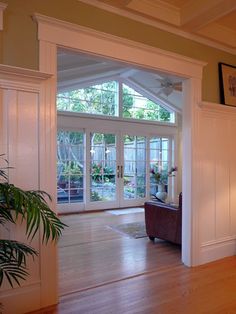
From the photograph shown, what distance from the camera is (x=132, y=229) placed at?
16.4ft

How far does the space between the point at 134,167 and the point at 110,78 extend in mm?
2333

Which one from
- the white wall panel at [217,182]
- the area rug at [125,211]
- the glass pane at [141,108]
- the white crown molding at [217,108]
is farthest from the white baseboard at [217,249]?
the glass pane at [141,108]

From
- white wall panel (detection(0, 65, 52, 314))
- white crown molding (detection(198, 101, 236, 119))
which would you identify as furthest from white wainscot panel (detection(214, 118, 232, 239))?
white wall panel (detection(0, 65, 52, 314))

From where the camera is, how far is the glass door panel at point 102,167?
6801 mm

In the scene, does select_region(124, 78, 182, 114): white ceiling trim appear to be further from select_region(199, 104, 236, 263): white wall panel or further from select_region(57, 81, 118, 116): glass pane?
select_region(199, 104, 236, 263): white wall panel

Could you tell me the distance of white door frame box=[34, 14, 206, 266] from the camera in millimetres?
2344

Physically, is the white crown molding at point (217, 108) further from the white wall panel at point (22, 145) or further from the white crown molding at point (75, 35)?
the white wall panel at point (22, 145)

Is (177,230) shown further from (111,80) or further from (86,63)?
(111,80)

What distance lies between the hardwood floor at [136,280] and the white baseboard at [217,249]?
88 mm

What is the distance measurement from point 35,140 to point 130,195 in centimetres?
530

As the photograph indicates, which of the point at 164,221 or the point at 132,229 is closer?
the point at 164,221

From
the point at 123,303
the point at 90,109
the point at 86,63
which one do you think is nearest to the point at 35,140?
the point at 123,303

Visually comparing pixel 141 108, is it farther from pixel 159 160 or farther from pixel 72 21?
pixel 72 21

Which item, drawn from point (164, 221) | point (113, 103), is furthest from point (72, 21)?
point (113, 103)
